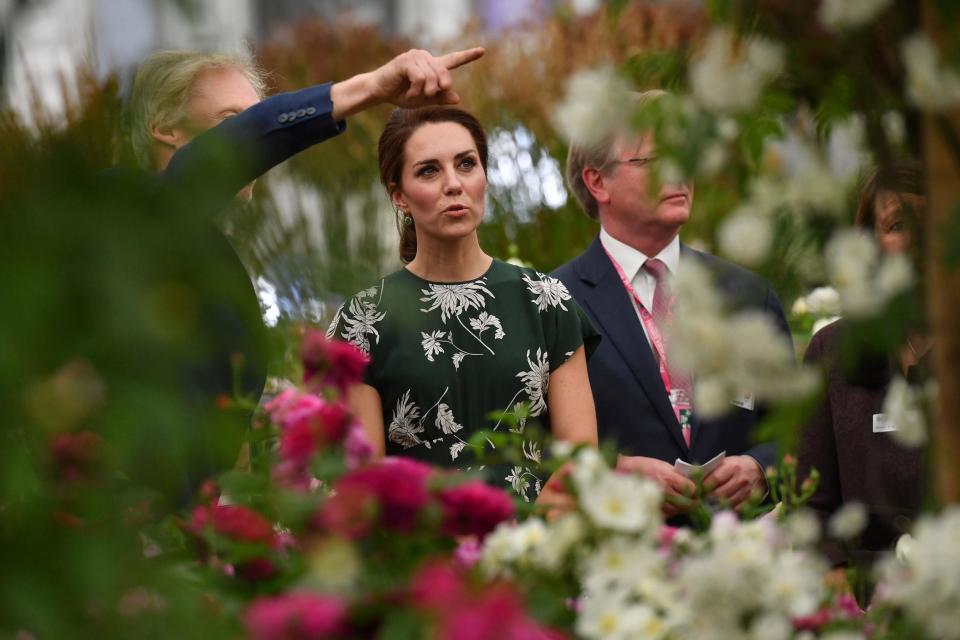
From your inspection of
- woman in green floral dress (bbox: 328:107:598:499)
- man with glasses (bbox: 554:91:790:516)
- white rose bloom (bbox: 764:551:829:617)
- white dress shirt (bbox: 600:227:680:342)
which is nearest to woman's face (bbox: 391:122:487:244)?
woman in green floral dress (bbox: 328:107:598:499)

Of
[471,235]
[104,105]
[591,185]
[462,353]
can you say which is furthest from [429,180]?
[104,105]

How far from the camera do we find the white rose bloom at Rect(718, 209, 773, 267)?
150 centimetres

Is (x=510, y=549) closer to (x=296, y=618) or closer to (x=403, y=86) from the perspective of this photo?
(x=296, y=618)

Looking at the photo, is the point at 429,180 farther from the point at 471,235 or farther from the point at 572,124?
the point at 572,124

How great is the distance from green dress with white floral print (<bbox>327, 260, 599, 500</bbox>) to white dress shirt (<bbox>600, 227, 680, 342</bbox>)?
58 centimetres

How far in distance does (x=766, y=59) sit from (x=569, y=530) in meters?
0.60

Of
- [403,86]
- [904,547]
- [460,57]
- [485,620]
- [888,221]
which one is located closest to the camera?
[485,620]

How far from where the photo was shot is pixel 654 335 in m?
3.91

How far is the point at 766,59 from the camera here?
1541 millimetres

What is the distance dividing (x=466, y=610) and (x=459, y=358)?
7.22 ft

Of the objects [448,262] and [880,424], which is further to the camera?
[448,262]

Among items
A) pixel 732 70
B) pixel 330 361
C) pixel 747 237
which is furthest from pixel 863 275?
pixel 330 361

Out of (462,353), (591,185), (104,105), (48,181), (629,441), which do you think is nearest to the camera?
(48,181)

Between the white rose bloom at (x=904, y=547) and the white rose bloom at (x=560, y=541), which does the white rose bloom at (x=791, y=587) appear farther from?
the white rose bloom at (x=904, y=547)
